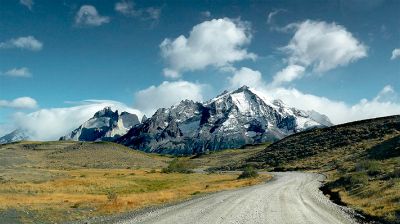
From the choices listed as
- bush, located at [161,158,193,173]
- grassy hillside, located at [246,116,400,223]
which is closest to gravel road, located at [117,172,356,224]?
grassy hillside, located at [246,116,400,223]

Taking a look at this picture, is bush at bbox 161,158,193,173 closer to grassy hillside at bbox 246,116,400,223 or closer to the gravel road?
grassy hillside at bbox 246,116,400,223

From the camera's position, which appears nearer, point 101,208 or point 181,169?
point 101,208

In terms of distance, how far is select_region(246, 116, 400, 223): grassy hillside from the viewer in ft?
123

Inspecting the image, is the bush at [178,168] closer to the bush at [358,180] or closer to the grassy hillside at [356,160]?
the grassy hillside at [356,160]

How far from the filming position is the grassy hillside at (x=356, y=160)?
123ft

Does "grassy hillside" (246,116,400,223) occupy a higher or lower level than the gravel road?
higher

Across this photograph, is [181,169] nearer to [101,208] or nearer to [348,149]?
[348,149]

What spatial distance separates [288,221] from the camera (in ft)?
90.5

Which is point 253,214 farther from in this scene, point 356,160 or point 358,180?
point 356,160

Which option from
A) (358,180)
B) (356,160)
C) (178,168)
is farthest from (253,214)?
(178,168)

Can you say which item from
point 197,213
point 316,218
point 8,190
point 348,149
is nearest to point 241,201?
point 197,213

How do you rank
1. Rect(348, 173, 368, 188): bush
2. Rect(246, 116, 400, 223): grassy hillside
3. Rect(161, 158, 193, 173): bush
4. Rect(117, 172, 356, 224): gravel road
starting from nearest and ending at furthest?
1. Rect(117, 172, 356, 224): gravel road
2. Rect(246, 116, 400, 223): grassy hillside
3. Rect(348, 173, 368, 188): bush
4. Rect(161, 158, 193, 173): bush

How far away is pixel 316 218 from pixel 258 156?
132 meters

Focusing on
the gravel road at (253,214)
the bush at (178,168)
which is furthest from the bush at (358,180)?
the bush at (178,168)
